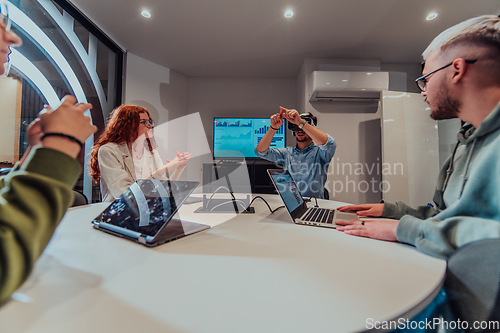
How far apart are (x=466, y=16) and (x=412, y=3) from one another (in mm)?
885

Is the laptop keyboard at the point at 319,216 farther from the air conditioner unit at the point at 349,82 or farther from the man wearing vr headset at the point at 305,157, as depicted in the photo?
the air conditioner unit at the point at 349,82

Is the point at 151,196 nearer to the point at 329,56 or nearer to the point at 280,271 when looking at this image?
the point at 280,271

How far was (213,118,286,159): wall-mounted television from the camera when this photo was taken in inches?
157

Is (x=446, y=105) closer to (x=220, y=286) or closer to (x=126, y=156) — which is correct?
(x=220, y=286)

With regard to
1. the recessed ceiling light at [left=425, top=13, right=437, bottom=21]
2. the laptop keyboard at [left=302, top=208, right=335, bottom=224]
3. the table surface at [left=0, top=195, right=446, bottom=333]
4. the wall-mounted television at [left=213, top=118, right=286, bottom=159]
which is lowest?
the table surface at [left=0, top=195, right=446, bottom=333]

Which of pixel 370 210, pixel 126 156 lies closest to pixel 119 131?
pixel 126 156

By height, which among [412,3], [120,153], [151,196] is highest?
[412,3]

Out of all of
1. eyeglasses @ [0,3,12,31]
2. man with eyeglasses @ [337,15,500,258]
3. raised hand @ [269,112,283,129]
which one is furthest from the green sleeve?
raised hand @ [269,112,283,129]

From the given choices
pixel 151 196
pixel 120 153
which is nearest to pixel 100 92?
pixel 120 153

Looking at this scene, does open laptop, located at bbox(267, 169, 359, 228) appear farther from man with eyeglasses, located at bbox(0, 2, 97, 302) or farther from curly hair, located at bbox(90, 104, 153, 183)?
curly hair, located at bbox(90, 104, 153, 183)

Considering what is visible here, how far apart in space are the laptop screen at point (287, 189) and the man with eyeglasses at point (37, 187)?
72cm

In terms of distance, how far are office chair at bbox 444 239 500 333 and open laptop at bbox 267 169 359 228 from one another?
0.41m

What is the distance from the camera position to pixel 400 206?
3.34 feet

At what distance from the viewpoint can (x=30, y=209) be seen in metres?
0.33
